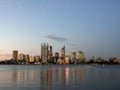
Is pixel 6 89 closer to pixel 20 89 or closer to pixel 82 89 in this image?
pixel 20 89

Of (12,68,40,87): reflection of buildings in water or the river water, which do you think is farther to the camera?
(12,68,40,87): reflection of buildings in water

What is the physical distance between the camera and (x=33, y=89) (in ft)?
124

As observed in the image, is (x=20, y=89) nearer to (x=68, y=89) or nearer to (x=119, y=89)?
(x=68, y=89)

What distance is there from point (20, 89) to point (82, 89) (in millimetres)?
9499

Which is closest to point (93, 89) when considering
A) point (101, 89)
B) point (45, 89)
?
point (101, 89)

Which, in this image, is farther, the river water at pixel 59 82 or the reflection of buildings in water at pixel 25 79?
the reflection of buildings in water at pixel 25 79

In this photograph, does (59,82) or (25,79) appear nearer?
(59,82)

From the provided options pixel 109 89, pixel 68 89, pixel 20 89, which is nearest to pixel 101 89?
pixel 109 89

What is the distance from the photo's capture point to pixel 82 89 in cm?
3806

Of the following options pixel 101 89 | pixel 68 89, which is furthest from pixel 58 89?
pixel 101 89

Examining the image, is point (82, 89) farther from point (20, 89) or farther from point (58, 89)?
point (20, 89)

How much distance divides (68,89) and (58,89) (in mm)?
1542

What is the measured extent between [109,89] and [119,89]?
1.51 metres

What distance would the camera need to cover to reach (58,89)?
38.0m
